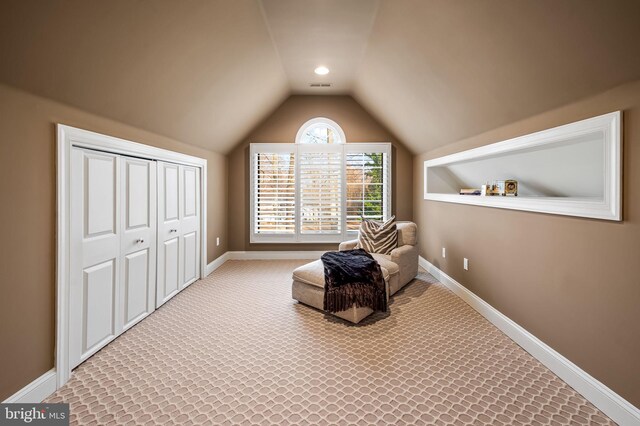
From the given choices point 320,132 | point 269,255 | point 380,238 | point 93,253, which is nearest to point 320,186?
point 320,132

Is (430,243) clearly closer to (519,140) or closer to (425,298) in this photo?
(425,298)

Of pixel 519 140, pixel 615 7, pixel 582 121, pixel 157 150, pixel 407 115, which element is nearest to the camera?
pixel 615 7

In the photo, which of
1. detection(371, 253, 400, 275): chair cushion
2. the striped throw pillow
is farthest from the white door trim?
the striped throw pillow

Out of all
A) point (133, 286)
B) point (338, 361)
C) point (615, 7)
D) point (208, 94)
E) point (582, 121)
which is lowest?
point (338, 361)

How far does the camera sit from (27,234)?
6.13ft

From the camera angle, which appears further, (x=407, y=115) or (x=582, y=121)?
(x=407, y=115)

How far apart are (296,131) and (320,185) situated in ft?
3.54

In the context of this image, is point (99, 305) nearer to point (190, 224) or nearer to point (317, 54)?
point (190, 224)

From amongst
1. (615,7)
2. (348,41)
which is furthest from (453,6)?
(348,41)

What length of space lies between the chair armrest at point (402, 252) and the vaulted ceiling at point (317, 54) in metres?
1.52

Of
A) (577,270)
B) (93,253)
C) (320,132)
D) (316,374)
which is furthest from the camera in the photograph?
(320,132)

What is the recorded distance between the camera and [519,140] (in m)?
2.60

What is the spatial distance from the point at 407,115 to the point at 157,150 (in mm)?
A: 3261

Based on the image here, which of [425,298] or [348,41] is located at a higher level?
[348,41]
